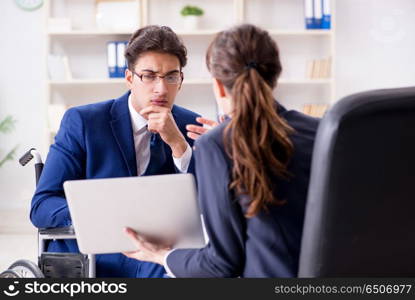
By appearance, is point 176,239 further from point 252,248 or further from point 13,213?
point 13,213

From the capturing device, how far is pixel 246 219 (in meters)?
1.33

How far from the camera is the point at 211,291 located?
139 centimetres

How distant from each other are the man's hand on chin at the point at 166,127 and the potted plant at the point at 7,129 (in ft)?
12.0

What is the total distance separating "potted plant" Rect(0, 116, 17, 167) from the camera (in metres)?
5.45

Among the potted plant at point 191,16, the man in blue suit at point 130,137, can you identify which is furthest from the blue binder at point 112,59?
the man in blue suit at point 130,137

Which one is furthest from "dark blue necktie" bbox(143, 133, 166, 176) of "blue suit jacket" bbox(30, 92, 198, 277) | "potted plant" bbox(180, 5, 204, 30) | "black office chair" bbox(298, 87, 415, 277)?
"potted plant" bbox(180, 5, 204, 30)

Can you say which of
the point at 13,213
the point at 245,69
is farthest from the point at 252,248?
the point at 13,213

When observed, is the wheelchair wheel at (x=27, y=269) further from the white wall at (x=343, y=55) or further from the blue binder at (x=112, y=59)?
the white wall at (x=343, y=55)

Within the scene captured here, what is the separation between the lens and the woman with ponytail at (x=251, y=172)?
1.30 metres

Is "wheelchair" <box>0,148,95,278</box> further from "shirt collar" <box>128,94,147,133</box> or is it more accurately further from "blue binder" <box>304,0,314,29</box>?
"blue binder" <box>304,0,314,29</box>

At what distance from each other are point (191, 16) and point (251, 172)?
4186 mm

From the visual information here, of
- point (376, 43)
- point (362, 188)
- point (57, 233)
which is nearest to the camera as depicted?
point (362, 188)

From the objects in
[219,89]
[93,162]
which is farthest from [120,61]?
[219,89]

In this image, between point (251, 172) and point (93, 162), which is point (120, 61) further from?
point (251, 172)
